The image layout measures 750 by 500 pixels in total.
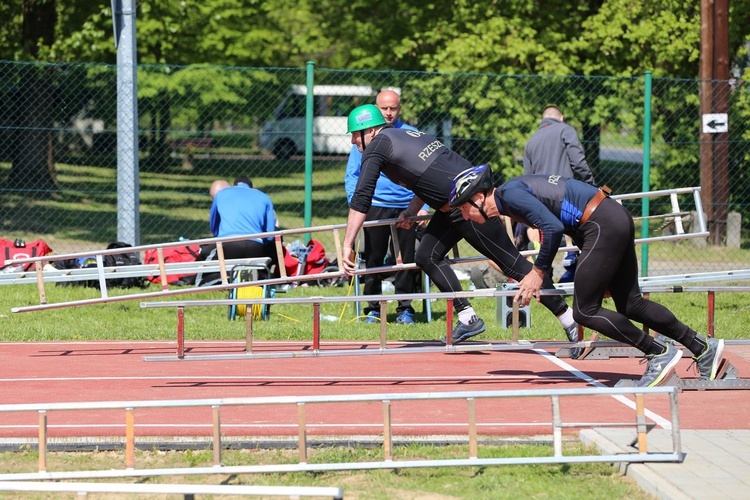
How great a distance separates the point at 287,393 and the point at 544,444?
2.25m

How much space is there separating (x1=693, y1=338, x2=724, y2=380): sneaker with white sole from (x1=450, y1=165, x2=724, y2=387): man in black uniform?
16.3 inches

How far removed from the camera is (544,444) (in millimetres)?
6539

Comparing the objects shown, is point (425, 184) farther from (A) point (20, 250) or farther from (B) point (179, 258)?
(A) point (20, 250)

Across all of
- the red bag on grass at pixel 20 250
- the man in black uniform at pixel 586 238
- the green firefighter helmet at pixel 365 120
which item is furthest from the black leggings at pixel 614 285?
the red bag on grass at pixel 20 250

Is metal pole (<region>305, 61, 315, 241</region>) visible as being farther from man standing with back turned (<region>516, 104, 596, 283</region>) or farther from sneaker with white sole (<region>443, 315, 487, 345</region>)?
sneaker with white sole (<region>443, 315, 487, 345</region>)

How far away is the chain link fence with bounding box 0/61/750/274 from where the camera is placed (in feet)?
51.1

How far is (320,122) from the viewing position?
17969mm

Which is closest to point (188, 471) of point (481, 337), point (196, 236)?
point (481, 337)

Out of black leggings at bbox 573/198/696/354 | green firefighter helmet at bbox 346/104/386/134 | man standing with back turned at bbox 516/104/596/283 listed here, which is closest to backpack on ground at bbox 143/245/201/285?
man standing with back turned at bbox 516/104/596/283

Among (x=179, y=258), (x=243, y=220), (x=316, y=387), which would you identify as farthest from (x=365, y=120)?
(x=179, y=258)

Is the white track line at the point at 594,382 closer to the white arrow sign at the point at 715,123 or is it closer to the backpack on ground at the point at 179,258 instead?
the backpack on ground at the point at 179,258

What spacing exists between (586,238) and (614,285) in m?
0.51

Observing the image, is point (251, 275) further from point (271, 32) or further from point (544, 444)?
point (271, 32)

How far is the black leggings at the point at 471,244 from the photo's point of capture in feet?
27.7
